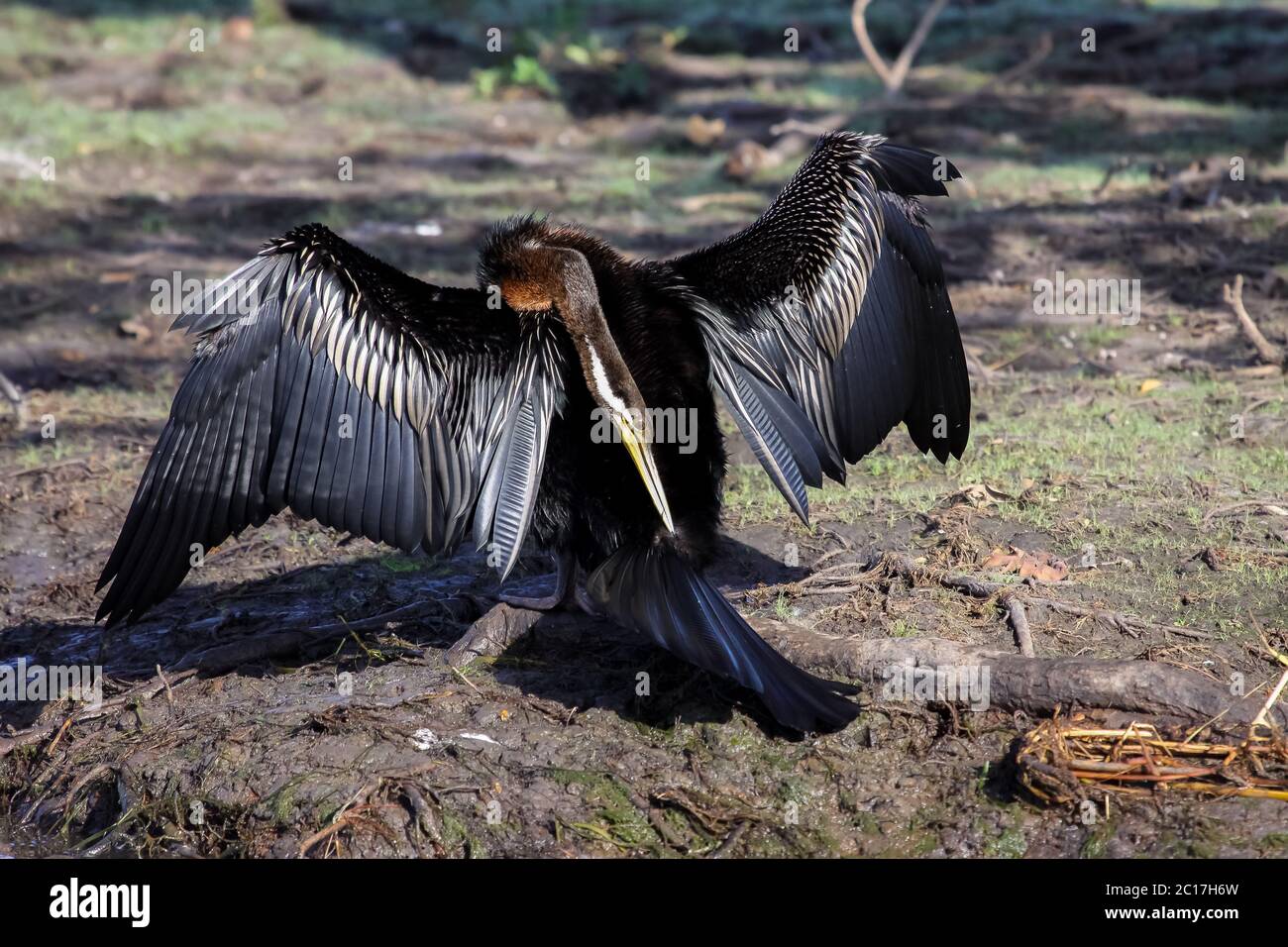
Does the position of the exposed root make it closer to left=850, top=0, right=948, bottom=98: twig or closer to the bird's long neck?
the bird's long neck

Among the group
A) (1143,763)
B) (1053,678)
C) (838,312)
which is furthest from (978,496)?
(1143,763)

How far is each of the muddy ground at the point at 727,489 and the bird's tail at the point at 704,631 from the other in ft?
0.85

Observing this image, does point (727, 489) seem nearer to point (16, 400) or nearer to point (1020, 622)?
point (1020, 622)

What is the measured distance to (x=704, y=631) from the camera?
4.47 m

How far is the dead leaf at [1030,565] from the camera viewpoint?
5.43 m

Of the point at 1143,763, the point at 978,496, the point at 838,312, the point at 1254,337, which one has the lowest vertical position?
the point at 1143,763

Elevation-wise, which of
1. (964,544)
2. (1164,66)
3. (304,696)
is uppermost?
(1164,66)

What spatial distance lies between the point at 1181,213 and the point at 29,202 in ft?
28.0

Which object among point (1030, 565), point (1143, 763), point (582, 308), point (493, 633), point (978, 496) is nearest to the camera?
point (1143, 763)

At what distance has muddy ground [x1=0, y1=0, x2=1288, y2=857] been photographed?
450cm

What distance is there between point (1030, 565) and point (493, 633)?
6.71 ft

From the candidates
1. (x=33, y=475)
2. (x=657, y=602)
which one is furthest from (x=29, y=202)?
(x=657, y=602)

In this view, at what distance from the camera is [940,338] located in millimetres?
5629

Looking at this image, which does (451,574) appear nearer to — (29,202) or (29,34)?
(29,202)
